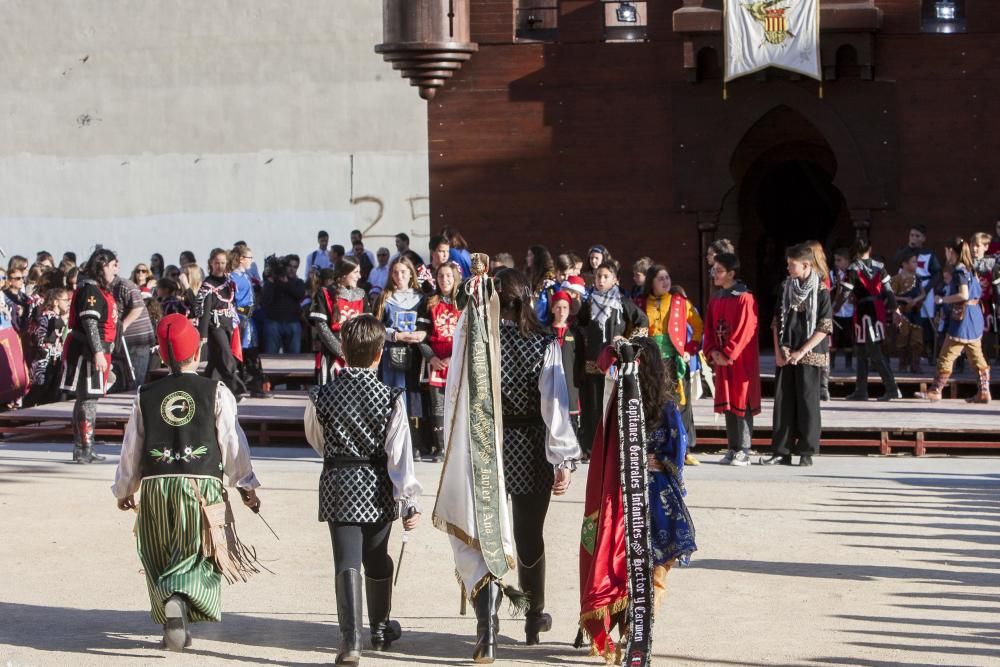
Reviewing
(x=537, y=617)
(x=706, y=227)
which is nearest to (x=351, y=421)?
(x=537, y=617)

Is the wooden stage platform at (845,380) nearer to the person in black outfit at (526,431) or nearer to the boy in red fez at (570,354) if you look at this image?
the boy in red fez at (570,354)

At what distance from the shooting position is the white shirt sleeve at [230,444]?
27.1 feet

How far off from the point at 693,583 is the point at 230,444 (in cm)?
273

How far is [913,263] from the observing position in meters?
19.6

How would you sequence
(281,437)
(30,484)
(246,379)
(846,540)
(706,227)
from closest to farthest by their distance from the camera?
(846,540) < (30,484) < (281,437) < (246,379) < (706,227)

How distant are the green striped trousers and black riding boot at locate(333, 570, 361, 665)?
0.79 m

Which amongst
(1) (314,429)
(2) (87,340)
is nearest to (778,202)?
(2) (87,340)

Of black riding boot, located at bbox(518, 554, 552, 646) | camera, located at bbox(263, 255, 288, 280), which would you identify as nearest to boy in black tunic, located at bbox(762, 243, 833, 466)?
black riding boot, located at bbox(518, 554, 552, 646)

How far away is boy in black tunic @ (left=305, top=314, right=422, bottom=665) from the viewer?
782 centimetres

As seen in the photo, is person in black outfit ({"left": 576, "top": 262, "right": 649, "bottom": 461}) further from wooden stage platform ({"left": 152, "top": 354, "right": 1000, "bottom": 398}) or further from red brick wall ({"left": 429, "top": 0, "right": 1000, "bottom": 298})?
red brick wall ({"left": 429, "top": 0, "right": 1000, "bottom": 298})

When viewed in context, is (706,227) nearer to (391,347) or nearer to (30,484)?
(391,347)

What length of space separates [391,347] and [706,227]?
8.11 m

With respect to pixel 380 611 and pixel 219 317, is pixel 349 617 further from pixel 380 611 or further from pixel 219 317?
pixel 219 317

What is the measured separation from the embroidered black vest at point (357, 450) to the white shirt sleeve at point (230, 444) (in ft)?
1.77
